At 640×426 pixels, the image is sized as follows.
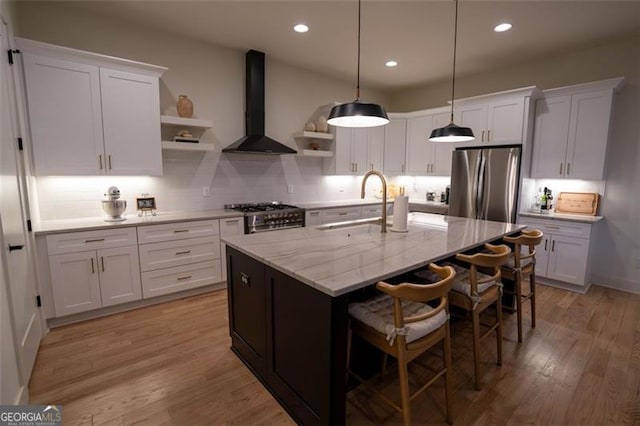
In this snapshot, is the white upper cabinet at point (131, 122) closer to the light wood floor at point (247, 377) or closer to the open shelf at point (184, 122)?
the open shelf at point (184, 122)

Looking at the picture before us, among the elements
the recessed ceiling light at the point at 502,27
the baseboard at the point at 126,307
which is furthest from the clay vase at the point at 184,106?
the recessed ceiling light at the point at 502,27

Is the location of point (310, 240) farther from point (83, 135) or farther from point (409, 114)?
point (409, 114)

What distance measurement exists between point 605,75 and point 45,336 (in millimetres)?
6558

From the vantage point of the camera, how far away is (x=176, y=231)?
327 centimetres

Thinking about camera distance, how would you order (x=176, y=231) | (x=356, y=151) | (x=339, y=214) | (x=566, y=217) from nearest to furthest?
(x=176, y=231)
(x=566, y=217)
(x=339, y=214)
(x=356, y=151)

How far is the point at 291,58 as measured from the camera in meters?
4.30

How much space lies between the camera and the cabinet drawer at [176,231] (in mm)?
3104

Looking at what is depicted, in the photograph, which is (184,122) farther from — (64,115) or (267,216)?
(267,216)

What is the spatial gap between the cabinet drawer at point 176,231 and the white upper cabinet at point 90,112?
61 centimetres

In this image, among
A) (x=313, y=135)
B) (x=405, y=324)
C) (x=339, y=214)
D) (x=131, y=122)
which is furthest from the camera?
(x=339, y=214)

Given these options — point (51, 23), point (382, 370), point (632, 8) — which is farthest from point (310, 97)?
point (382, 370)

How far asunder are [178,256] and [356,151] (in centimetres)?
322

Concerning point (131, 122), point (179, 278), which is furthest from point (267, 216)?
point (131, 122)

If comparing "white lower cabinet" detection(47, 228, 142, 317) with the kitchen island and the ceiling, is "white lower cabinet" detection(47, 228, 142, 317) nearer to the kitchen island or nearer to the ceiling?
the kitchen island
